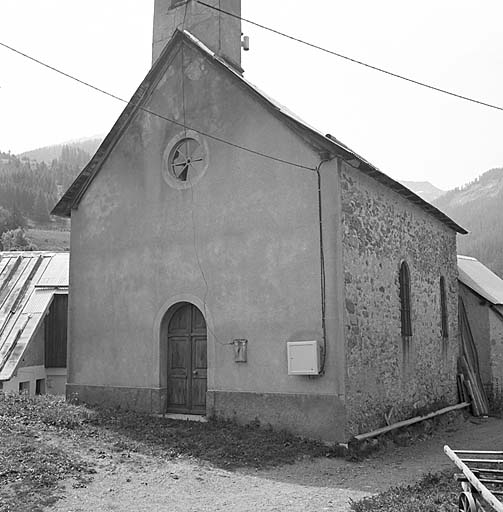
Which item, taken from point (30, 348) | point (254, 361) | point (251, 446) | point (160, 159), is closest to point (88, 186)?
point (160, 159)

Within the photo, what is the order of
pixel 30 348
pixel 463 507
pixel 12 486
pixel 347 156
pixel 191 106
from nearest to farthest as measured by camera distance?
pixel 463 507 → pixel 12 486 → pixel 347 156 → pixel 191 106 → pixel 30 348

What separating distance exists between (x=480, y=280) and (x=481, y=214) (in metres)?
37.9

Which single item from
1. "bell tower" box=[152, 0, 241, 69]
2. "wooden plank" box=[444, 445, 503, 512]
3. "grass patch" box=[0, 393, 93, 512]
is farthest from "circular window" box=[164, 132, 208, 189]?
"wooden plank" box=[444, 445, 503, 512]

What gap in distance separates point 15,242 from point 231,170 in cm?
6200

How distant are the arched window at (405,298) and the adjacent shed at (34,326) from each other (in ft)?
49.3

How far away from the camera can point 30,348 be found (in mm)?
24219

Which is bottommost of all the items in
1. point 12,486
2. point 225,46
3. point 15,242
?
point 12,486

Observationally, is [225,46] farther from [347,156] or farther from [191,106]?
[347,156]

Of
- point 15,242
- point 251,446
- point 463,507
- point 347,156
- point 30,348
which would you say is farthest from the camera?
point 15,242

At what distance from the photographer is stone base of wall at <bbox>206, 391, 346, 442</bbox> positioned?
1090 cm

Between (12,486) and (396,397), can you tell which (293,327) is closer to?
(396,397)

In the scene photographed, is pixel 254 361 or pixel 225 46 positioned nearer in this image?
pixel 254 361

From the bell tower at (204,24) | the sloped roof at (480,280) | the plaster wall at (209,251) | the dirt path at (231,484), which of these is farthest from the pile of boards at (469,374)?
the bell tower at (204,24)

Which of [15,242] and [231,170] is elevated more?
[15,242]
